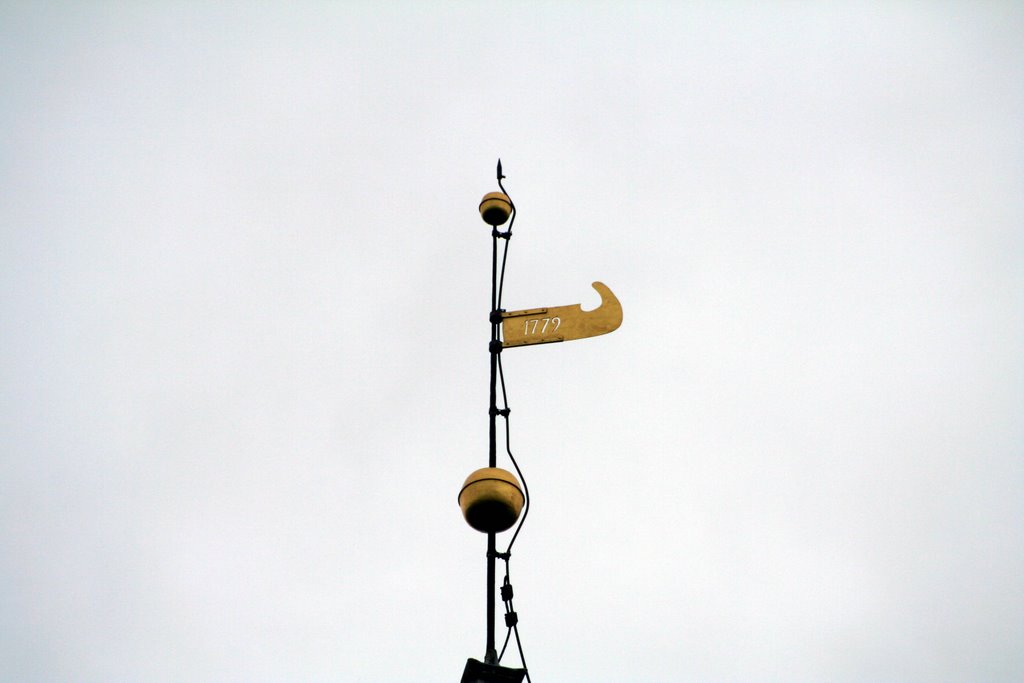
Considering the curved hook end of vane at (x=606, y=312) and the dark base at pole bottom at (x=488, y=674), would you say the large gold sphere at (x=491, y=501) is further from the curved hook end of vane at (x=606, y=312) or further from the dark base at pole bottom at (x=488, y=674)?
the curved hook end of vane at (x=606, y=312)

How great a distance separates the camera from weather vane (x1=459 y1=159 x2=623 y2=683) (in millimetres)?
4273

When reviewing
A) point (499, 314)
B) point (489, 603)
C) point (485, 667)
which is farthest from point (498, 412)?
point (485, 667)

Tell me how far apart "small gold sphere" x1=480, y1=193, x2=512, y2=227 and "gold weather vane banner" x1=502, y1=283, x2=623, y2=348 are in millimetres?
779

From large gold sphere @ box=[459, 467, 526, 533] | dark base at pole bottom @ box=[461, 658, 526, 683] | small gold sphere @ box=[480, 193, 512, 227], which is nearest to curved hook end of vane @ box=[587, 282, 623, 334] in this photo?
small gold sphere @ box=[480, 193, 512, 227]

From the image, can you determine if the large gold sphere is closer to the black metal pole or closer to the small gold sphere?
the black metal pole

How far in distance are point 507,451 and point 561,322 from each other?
941 millimetres

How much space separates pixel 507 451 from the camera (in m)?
5.20

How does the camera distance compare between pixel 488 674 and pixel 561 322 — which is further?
pixel 561 322

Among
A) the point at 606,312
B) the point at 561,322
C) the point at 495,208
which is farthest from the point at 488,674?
the point at 495,208

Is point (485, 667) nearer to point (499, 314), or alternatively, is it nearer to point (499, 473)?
point (499, 473)

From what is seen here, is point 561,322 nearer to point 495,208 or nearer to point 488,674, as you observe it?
point 495,208

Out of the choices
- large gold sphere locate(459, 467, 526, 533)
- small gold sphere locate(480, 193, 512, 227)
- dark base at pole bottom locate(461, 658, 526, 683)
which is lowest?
dark base at pole bottom locate(461, 658, 526, 683)

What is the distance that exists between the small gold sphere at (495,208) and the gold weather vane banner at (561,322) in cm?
78

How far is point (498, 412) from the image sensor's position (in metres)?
5.14
